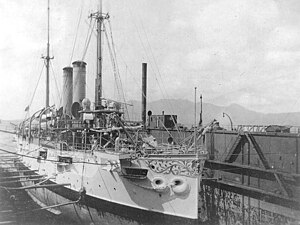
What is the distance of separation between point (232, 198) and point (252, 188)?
1.58 metres

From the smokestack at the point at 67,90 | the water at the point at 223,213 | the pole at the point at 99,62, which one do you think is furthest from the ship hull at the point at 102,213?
the smokestack at the point at 67,90

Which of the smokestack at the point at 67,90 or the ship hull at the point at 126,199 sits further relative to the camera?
the smokestack at the point at 67,90

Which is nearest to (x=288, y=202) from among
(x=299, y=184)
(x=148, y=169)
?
(x=299, y=184)

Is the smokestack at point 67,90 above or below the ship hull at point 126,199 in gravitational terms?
above

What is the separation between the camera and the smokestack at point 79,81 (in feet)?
57.2

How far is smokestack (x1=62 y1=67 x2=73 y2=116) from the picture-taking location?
18308 mm

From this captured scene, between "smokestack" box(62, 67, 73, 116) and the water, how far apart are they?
5.19m

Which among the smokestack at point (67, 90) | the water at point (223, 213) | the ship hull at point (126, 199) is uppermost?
the smokestack at point (67, 90)

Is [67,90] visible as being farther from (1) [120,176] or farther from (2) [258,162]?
(2) [258,162]

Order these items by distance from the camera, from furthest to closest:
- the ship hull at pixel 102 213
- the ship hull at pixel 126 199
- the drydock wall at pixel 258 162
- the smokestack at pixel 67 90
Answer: the smokestack at pixel 67 90
the drydock wall at pixel 258 162
the ship hull at pixel 102 213
the ship hull at pixel 126 199

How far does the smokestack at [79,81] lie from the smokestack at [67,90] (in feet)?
3.76

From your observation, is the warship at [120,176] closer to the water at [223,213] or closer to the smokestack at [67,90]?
the water at [223,213]

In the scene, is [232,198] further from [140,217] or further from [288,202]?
[140,217]

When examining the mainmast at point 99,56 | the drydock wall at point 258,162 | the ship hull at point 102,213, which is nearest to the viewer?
the ship hull at point 102,213
